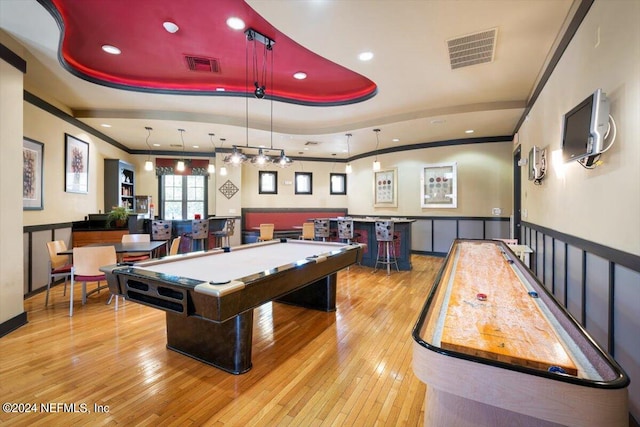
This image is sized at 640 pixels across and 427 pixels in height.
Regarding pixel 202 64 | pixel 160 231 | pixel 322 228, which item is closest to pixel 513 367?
pixel 202 64

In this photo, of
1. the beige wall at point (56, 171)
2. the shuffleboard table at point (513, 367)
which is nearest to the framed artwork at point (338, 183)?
the beige wall at point (56, 171)

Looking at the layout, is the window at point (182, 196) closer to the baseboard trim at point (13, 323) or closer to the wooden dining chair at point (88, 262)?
the wooden dining chair at point (88, 262)

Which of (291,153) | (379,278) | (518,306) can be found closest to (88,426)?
(518,306)

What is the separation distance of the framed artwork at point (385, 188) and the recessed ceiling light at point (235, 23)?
5.82 m

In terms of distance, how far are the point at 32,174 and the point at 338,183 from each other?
292 inches

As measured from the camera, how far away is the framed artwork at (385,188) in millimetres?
8109

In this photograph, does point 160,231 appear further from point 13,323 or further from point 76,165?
point 13,323

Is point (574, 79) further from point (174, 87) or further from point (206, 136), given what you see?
point (206, 136)

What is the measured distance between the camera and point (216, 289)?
1716 mm

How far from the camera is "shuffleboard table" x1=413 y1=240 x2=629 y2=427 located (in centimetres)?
75

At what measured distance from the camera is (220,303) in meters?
1.70

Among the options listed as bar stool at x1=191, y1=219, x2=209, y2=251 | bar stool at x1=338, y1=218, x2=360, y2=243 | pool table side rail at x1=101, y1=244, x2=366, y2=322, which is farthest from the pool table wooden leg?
bar stool at x1=191, y1=219, x2=209, y2=251

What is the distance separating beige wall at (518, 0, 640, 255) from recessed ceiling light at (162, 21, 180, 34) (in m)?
3.79

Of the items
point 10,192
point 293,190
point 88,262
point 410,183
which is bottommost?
point 88,262
